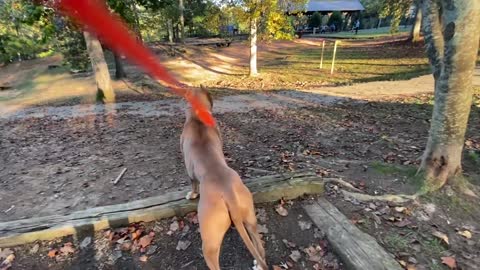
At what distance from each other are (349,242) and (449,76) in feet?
6.57

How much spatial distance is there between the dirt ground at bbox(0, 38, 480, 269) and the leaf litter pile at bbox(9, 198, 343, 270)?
0.01m

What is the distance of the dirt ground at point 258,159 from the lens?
2826mm

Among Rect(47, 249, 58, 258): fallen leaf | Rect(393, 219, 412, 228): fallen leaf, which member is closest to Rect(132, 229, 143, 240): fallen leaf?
Rect(47, 249, 58, 258): fallen leaf

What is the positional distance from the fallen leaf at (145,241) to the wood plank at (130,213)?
7.7 inches

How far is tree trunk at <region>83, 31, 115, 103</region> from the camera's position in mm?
10639

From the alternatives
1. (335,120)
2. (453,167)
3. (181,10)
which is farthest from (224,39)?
(453,167)

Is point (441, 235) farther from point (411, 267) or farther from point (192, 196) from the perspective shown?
point (192, 196)

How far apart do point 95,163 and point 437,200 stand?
489cm

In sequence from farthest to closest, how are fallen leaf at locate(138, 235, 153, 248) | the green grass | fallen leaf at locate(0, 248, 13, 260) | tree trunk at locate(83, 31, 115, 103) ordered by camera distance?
the green grass
tree trunk at locate(83, 31, 115, 103)
fallen leaf at locate(138, 235, 153, 248)
fallen leaf at locate(0, 248, 13, 260)

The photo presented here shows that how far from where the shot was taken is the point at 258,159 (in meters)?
4.82

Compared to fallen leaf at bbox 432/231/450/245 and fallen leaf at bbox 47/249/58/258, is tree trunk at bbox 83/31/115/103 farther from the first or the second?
fallen leaf at bbox 432/231/450/245

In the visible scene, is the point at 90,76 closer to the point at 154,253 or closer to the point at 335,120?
the point at 335,120

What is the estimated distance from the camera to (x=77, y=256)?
9.10 feet

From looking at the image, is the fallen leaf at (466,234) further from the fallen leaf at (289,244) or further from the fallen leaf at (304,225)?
the fallen leaf at (289,244)
